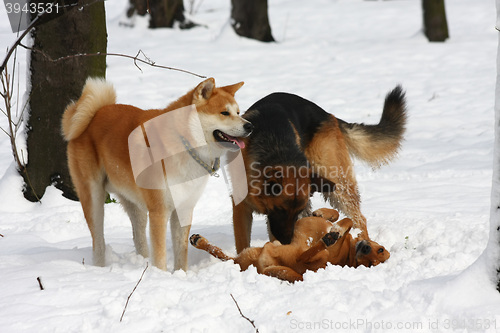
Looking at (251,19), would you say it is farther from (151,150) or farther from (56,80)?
(151,150)

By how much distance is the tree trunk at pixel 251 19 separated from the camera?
44.3 feet

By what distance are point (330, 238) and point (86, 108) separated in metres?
2.20

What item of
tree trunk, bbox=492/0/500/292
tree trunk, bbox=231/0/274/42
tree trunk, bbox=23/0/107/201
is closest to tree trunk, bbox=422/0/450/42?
tree trunk, bbox=231/0/274/42

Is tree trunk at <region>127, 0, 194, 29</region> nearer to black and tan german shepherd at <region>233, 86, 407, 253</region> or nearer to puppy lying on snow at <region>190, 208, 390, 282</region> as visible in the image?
black and tan german shepherd at <region>233, 86, 407, 253</region>

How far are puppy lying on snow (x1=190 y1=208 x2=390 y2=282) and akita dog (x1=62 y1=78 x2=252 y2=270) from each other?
0.57m

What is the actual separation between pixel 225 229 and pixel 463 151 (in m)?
4.17

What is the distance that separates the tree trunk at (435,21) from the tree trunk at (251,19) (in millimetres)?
3928

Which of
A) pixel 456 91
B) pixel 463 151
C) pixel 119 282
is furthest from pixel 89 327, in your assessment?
pixel 456 91

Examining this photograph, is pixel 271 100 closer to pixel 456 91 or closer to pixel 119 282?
pixel 119 282

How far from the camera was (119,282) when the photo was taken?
3.24 m

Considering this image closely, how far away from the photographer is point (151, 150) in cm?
398

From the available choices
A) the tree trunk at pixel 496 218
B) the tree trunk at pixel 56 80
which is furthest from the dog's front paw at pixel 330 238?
the tree trunk at pixel 56 80

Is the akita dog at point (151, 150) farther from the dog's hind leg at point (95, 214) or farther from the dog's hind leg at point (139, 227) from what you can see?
the dog's hind leg at point (139, 227)

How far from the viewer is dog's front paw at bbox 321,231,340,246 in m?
3.72
